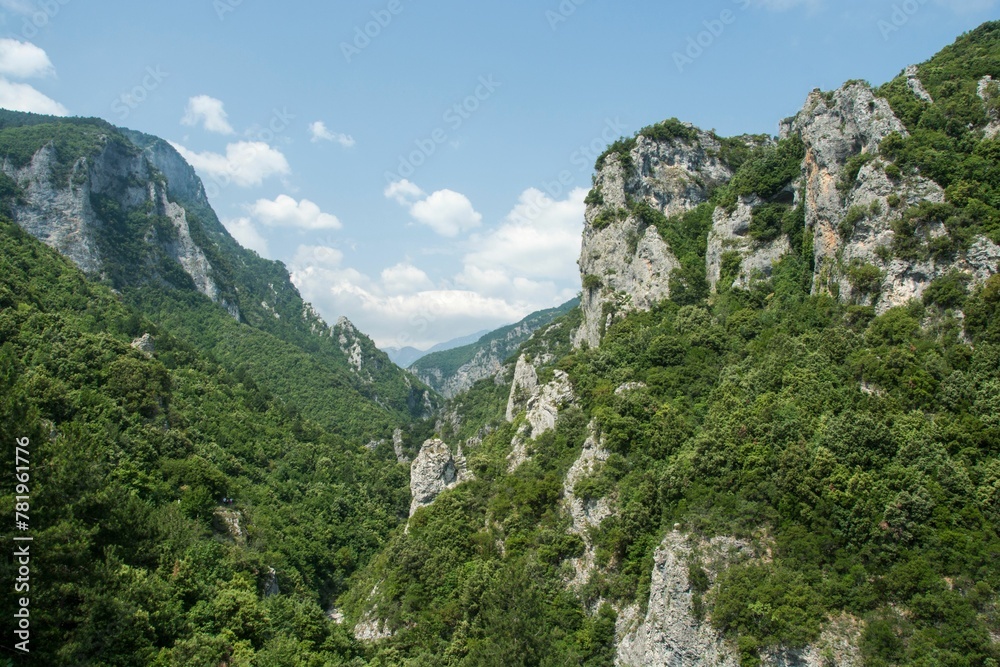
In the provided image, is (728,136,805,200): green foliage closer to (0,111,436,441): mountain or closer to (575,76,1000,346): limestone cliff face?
(575,76,1000,346): limestone cliff face

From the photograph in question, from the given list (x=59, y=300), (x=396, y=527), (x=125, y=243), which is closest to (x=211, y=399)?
(x=59, y=300)

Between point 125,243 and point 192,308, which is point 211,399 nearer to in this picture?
point 192,308

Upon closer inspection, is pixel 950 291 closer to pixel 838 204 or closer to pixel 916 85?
pixel 838 204

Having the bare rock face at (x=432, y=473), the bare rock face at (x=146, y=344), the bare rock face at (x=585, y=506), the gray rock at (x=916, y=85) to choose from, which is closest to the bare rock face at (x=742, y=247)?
the gray rock at (x=916, y=85)

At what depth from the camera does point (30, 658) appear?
64.5 feet

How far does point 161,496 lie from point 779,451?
4182 centimetres

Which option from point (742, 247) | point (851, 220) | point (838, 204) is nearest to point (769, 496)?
point (851, 220)

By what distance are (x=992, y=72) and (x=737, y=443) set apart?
38635 mm

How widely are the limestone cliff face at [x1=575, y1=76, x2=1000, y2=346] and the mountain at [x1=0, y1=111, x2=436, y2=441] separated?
6229 cm

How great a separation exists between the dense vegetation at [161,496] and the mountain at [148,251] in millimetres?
25730

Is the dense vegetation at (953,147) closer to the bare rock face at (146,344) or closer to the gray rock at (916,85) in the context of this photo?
the gray rock at (916,85)

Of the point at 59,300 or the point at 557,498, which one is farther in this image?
the point at 59,300

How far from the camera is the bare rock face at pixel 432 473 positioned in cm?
6381

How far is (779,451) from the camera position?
32938 millimetres
